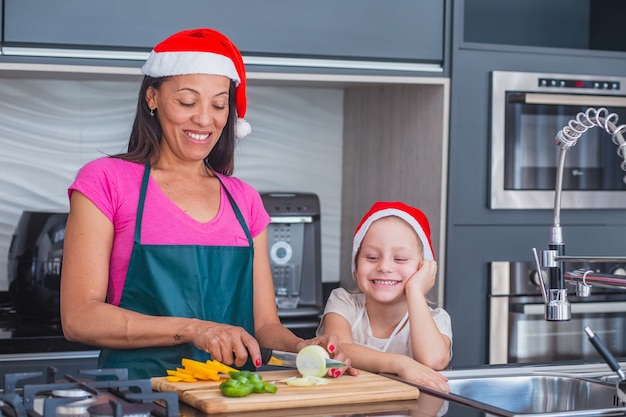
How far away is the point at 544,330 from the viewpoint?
10.1ft

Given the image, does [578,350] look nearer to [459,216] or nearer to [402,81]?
[459,216]

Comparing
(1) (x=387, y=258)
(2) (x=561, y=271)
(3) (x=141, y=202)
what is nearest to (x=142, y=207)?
(3) (x=141, y=202)

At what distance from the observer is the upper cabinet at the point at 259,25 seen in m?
→ 2.66

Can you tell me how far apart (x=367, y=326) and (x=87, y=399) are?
978 millimetres

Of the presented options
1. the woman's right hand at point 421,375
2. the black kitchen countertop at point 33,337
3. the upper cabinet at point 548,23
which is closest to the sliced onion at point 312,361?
the woman's right hand at point 421,375

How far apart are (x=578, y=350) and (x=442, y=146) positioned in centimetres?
77

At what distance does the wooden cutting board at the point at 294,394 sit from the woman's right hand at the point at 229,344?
0.16ft

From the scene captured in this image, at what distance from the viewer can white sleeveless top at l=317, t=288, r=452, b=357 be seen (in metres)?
2.14

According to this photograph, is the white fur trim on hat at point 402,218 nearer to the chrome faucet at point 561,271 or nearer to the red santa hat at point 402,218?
the red santa hat at point 402,218

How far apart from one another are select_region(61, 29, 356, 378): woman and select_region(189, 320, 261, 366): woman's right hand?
81mm

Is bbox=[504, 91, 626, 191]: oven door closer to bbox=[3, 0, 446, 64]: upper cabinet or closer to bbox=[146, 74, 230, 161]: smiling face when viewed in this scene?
bbox=[3, 0, 446, 64]: upper cabinet

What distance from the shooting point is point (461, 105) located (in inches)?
118

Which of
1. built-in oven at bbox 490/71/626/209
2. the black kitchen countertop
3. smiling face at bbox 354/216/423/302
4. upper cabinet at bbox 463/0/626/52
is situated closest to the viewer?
smiling face at bbox 354/216/423/302

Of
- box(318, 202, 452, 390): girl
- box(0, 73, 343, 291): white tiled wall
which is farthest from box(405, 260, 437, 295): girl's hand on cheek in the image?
box(0, 73, 343, 291): white tiled wall
